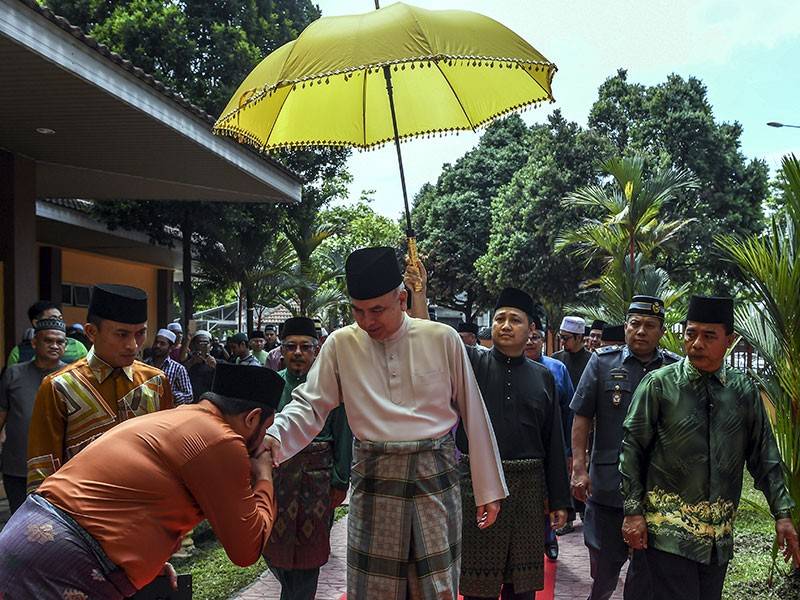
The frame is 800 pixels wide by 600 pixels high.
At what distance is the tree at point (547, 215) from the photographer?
25297 millimetres

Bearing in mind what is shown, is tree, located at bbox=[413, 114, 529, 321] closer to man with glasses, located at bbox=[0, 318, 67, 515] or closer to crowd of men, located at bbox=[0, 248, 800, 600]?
man with glasses, located at bbox=[0, 318, 67, 515]

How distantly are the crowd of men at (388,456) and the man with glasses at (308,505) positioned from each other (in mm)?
13

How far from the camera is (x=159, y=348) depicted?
410 inches

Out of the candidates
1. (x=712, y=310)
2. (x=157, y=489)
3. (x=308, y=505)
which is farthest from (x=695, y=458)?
(x=157, y=489)

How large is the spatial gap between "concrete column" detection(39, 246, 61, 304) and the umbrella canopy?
13.3 meters

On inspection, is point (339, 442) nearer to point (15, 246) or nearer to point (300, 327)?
point (300, 327)

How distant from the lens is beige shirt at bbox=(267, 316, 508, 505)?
12.4 feet

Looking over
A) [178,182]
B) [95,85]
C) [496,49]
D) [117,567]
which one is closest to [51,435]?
[117,567]

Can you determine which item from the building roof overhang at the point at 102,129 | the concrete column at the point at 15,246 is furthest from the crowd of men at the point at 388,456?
the concrete column at the point at 15,246

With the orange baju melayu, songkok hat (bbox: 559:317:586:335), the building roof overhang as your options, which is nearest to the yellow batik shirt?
the orange baju melayu

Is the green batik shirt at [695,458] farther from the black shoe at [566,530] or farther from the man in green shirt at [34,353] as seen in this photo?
the man in green shirt at [34,353]

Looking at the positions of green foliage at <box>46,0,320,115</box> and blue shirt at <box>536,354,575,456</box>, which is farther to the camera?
green foliage at <box>46,0,320,115</box>

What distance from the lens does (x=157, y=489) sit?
2.77 m

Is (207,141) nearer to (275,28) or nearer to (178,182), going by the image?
(178,182)
